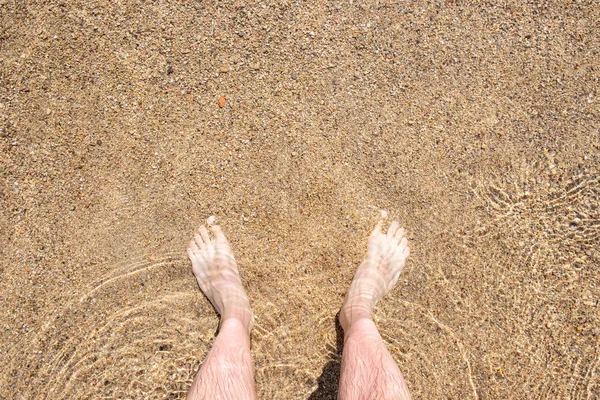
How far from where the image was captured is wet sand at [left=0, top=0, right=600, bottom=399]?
2.46 m

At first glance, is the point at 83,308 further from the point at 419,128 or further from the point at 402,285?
the point at 419,128

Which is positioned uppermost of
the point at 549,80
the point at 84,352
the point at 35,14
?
the point at 35,14

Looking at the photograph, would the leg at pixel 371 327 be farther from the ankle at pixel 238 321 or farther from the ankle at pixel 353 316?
the ankle at pixel 238 321

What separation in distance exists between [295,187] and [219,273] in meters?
0.62

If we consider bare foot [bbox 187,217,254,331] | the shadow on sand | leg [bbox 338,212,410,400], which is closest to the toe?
leg [bbox 338,212,410,400]

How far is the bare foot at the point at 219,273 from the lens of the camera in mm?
2436

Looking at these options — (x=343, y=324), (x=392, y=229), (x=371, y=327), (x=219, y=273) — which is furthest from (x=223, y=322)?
(x=392, y=229)

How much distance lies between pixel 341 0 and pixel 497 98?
3.45 feet

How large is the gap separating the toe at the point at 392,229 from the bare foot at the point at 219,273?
2.84 ft

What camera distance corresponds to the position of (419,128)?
2.58m

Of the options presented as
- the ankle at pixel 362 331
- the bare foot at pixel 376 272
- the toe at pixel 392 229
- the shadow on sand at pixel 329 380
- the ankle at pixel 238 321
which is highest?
the toe at pixel 392 229

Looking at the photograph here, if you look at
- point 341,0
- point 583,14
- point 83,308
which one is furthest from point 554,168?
point 83,308

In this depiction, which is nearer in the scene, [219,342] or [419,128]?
[219,342]

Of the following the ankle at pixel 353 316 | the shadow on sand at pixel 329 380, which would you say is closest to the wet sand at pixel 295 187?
the shadow on sand at pixel 329 380
